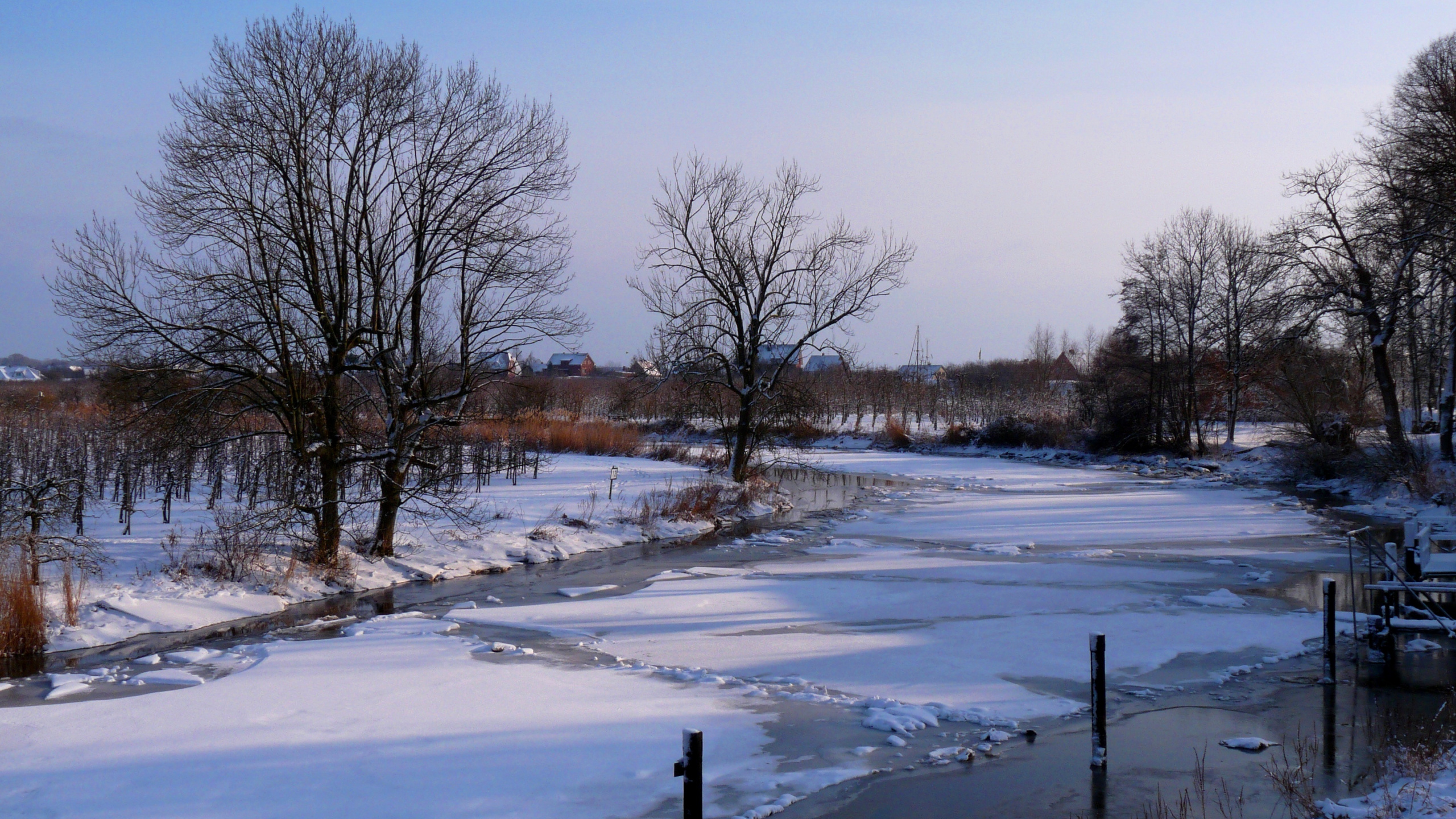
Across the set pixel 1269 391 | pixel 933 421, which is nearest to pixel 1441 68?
pixel 1269 391

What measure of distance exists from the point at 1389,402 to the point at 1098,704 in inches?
1046

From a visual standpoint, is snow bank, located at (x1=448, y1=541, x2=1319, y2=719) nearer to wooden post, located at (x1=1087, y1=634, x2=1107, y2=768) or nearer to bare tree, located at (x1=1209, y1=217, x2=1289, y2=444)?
wooden post, located at (x1=1087, y1=634, x2=1107, y2=768)

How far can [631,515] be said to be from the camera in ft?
71.2

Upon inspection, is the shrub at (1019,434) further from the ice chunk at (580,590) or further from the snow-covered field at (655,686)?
the ice chunk at (580,590)

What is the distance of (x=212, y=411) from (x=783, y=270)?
1810 cm

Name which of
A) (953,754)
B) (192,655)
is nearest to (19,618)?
(192,655)

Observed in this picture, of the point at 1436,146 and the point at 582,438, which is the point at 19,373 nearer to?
the point at 582,438

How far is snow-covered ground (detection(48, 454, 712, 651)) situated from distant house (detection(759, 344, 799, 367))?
5026mm

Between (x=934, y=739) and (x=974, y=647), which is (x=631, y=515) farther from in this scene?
(x=934, y=739)

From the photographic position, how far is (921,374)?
86.6 m

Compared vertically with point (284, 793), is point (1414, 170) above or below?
above

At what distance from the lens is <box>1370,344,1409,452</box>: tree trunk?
2595cm

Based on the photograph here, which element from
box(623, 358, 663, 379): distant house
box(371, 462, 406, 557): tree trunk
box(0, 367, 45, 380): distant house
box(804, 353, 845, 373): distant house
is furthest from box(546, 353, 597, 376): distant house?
box(371, 462, 406, 557): tree trunk

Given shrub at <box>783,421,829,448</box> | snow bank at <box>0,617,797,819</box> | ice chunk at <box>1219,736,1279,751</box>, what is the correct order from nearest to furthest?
snow bank at <box>0,617,797,819</box>
ice chunk at <box>1219,736,1279,751</box>
shrub at <box>783,421,829,448</box>
